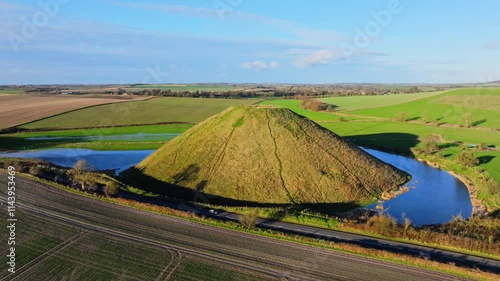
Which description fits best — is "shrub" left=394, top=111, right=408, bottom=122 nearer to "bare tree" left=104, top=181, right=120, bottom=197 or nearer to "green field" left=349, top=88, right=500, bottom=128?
"green field" left=349, top=88, right=500, bottom=128

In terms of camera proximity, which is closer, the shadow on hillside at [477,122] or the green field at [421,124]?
the green field at [421,124]

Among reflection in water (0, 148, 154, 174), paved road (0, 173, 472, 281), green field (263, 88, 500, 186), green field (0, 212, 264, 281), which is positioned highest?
green field (263, 88, 500, 186)

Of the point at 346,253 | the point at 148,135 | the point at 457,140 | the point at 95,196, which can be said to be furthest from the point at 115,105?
the point at 346,253

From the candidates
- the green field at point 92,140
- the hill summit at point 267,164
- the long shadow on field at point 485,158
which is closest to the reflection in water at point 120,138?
the green field at point 92,140

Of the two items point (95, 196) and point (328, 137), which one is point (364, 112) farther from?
point (95, 196)

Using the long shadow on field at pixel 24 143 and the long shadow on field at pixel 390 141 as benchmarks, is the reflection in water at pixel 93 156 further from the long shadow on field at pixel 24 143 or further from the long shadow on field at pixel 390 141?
the long shadow on field at pixel 390 141

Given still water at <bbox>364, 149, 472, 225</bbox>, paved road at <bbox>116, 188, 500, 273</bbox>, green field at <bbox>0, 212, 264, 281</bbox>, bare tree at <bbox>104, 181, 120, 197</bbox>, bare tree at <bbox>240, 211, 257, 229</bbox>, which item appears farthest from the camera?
bare tree at <bbox>104, 181, 120, 197</bbox>

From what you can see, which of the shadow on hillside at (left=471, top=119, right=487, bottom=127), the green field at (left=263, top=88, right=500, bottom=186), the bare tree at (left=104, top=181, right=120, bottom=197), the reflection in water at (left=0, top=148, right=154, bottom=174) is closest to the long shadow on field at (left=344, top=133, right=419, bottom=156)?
the green field at (left=263, top=88, right=500, bottom=186)
